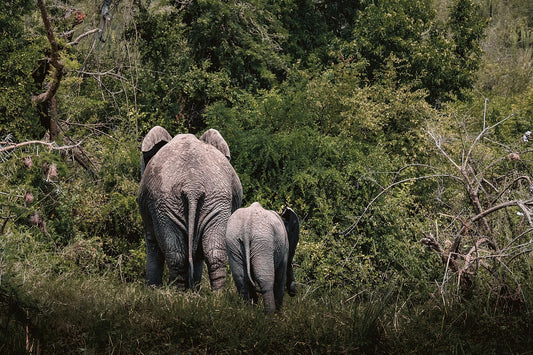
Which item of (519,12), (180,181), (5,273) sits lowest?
(519,12)

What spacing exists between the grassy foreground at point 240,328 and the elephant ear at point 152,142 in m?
2.19

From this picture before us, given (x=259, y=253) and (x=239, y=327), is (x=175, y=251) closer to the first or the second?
(x=259, y=253)

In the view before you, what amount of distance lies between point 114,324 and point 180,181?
1.92 m

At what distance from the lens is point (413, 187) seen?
1463 cm

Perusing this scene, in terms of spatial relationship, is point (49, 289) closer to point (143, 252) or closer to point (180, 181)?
point (180, 181)

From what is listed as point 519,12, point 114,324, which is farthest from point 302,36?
point 519,12

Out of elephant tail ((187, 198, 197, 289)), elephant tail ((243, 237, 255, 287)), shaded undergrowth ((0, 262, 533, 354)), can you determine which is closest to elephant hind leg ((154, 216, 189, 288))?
elephant tail ((187, 198, 197, 289))

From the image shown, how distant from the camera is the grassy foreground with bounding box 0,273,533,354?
602cm

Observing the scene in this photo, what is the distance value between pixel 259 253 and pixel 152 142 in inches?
94.1

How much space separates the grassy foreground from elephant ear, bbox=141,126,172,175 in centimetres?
219

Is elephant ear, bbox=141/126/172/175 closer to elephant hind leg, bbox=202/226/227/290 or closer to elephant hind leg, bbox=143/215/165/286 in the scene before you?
elephant hind leg, bbox=143/215/165/286

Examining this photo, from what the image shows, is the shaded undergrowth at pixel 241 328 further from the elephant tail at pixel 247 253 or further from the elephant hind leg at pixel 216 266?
the elephant hind leg at pixel 216 266

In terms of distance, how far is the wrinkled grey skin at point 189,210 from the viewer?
24.5 feet

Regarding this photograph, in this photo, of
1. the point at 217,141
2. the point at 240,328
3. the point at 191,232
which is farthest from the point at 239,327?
the point at 217,141
